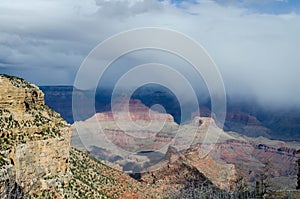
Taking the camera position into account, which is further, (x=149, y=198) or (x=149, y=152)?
(x=149, y=152)

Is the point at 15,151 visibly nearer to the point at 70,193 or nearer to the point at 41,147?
the point at 41,147

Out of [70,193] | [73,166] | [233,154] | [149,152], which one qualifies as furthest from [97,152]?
[70,193]

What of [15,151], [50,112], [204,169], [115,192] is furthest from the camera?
[204,169]

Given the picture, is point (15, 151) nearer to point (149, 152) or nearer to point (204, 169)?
point (204, 169)

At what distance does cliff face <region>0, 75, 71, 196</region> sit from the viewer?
44750 mm

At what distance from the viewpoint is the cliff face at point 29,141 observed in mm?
44750

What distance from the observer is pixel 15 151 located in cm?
4472

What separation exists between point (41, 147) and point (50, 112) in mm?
10182

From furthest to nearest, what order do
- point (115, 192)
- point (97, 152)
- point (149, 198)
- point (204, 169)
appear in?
point (97, 152)
point (204, 169)
point (149, 198)
point (115, 192)

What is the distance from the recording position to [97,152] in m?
159

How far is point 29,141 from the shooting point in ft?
154

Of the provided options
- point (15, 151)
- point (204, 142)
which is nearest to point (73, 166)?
point (15, 151)

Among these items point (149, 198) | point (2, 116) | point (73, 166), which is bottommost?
point (149, 198)

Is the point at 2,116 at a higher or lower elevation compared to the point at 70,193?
higher
